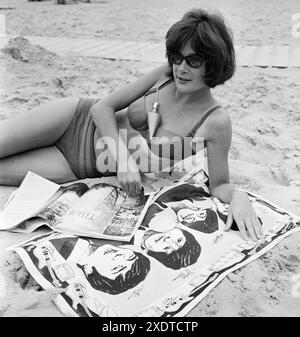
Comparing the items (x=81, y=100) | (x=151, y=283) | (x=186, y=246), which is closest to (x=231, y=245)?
(x=186, y=246)

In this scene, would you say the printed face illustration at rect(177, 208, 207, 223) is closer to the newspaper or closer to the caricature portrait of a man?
the newspaper

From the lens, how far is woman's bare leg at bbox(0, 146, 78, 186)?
1.95 m

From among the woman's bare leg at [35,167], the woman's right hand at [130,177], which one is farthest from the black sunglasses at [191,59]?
the woman's bare leg at [35,167]

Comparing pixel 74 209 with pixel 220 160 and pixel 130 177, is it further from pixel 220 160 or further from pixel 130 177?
pixel 220 160

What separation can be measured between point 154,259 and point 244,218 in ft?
1.28

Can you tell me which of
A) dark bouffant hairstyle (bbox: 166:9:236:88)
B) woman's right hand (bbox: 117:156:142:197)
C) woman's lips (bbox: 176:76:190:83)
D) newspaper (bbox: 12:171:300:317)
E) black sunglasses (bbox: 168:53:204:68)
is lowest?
newspaper (bbox: 12:171:300:317)

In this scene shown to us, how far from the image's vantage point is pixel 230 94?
10.6 ft

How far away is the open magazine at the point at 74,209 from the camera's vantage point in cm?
162

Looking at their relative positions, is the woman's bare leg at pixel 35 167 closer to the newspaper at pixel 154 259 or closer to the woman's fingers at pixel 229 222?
the newspaper at pixel 154 259

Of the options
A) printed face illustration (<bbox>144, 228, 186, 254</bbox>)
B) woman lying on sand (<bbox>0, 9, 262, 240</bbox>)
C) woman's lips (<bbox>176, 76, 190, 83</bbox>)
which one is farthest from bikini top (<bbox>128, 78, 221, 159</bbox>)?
printed face illustration (<bbox>144, 228, 186, 254</bbox>)

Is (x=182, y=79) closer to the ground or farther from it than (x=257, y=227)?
farther from it

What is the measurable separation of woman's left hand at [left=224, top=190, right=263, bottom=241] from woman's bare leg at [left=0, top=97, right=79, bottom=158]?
823 mm

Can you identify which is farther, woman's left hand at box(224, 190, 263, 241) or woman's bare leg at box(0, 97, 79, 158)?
woman's bare leg at box(0, 97, 79, 158)

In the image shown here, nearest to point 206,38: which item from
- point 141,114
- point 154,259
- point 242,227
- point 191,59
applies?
point 191,59
